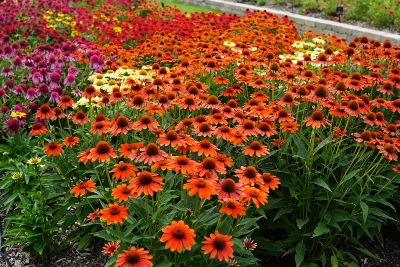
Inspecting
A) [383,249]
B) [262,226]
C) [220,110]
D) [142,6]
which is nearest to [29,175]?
[220,110]

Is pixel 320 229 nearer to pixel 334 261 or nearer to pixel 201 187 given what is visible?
pixel 334 261

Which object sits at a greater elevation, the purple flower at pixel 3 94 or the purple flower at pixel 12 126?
the purple flower at pixel 3 94

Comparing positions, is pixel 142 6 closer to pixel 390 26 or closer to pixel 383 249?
pixel 390 26

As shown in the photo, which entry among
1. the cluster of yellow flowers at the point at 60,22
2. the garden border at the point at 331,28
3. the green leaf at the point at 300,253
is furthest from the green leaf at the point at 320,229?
the garden border at the point at 331,28

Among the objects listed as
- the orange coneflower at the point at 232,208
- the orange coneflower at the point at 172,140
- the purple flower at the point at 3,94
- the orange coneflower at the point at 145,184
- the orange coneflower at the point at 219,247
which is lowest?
the purple flower at the point at 3,94

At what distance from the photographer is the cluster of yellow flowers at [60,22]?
23.0 feet

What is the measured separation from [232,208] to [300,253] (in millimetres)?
1005

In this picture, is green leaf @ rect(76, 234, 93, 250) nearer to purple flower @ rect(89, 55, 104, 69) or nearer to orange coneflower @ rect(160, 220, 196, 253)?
orange coneflower @ rect(160, 220, 196, 253)

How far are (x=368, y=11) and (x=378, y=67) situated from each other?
6316 millimetres

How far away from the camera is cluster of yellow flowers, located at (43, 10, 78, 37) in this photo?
7007mm

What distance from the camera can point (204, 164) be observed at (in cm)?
199

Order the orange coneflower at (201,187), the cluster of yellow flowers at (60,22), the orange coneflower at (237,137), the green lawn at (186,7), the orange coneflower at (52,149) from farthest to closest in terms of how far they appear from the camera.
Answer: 1. the green lawn at (186,7)
2. the cluster of yellow flowers at (60,22)
3. the orange coneflower at (52,149)
4. the orange coneflower at (237,137)
5. the orange coneflower at (201,187)

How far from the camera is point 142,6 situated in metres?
9.45

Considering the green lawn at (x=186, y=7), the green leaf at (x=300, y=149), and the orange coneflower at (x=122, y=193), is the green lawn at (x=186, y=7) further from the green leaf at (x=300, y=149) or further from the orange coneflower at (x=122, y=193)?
the orange coneflower at (x=122, y=193)
